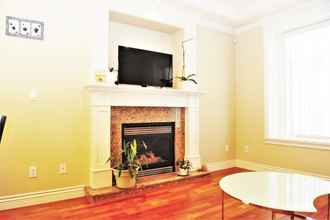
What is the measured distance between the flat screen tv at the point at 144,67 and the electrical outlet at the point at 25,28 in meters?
1.13

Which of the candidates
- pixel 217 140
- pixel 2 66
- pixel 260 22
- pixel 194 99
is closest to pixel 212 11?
pixel 260 22

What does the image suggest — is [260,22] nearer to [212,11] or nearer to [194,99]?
[212,11]

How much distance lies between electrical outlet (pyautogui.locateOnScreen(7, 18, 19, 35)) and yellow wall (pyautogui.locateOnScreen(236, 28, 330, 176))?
3511 millimetres

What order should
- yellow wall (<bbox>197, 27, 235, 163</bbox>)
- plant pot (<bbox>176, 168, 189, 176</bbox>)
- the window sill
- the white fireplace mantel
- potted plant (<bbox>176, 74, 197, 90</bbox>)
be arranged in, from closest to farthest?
the white fireplace mantel < the window sill < plant pot (<bbox>176, 168, 189, 176</bbox>) < potted plant (<bbox>176, 74, 197, 90</bbox>) < yellow wall (<bbox>197, 27, 235, 163</bbox>)

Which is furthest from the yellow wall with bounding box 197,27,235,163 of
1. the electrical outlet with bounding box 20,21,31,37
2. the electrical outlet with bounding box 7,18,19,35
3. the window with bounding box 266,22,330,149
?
the electrical outlet with bounding box 7,18,19,35

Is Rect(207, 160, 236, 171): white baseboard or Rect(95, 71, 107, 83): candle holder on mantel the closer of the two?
Rect(95, 71, 107, 83): candle holder on mantel

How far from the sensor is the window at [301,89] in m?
3.34

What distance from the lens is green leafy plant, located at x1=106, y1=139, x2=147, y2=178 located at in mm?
2847

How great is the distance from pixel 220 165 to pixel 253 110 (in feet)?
3.73

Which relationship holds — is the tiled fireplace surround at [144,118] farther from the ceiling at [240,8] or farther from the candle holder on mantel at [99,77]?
the ceiling at [240,8]

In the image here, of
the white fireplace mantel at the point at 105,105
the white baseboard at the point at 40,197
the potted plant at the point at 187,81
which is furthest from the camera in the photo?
the potted plant at the point at 187,81

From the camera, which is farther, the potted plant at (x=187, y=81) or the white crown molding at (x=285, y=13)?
the potted plant at (x=187, y=81)

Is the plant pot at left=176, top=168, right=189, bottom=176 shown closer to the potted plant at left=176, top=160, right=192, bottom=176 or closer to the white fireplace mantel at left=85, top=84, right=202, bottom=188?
the potted plant at left=176, top=160, right=192, bottom=176

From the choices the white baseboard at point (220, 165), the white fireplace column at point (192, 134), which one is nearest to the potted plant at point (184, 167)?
the white fireplace column at point (192, 134)
